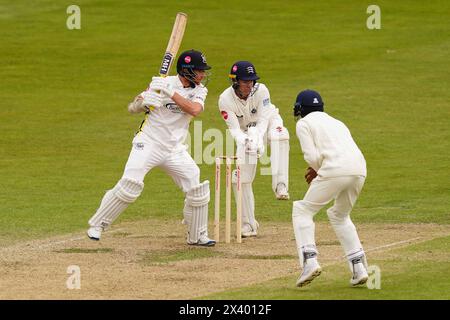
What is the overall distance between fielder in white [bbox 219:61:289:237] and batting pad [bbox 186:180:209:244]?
2.63 ft

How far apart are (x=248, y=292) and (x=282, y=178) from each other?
369cm

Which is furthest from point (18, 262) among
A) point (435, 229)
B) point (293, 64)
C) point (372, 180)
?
point (293, 64)

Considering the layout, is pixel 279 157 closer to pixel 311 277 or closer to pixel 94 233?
pixel 94 233

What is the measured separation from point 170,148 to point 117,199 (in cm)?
92

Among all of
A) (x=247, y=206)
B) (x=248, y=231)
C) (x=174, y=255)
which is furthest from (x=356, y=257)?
(x=247, y=206)

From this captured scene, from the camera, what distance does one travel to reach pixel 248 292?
10.9 m

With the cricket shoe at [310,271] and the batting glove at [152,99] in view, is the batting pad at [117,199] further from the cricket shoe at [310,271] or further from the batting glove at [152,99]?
the cricket shoe at [310,271]

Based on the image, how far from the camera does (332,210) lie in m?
11.2

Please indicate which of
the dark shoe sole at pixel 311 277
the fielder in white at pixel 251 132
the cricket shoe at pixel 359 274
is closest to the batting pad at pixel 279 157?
the fielder in white at pixel 251 132

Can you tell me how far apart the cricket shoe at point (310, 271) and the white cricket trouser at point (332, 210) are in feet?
0.49

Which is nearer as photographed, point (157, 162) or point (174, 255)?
point (174, 255)

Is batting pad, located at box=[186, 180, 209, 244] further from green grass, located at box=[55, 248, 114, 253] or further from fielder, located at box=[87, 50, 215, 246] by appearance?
green grass, located at box=[55, 248, 114, 253]

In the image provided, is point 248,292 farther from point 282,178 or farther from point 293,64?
point 293,64

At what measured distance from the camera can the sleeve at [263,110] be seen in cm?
1452
